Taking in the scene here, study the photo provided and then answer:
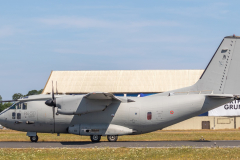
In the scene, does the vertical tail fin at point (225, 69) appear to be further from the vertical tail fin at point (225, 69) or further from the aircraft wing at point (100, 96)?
the aircraft wing at point (100, 96)

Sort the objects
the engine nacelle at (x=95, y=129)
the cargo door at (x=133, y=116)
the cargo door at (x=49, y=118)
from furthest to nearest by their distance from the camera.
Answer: the cargo door at (x=49, y=118)
the cargo door at (x=133, y=116)
the engine nacelle at (x=95, y=129)

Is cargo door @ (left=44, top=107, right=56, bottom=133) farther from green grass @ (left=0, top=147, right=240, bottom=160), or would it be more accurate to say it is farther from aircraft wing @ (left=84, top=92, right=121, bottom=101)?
green grass @ (left=0, top=147, right=240, bottom=160)

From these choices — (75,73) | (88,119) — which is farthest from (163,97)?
(75,73)

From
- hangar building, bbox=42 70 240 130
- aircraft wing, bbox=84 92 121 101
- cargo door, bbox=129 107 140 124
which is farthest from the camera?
hangar building, bbox=42 70 240 130

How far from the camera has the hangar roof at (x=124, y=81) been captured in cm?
6694

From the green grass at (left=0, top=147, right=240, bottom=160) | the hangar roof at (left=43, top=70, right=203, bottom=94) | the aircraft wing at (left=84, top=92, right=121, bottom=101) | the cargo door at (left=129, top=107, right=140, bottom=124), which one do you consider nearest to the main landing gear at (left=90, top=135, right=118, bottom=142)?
the cargo door at (left=129, top=107, right=140, bottom=124)

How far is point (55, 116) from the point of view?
89.2ft

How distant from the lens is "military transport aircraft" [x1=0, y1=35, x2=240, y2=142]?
26734 millimetres

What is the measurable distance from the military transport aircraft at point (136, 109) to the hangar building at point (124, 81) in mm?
37873

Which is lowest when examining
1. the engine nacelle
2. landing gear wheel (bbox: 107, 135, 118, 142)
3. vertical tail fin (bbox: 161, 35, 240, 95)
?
landing gear wheel (bbox: 107, 135, 118, 142)

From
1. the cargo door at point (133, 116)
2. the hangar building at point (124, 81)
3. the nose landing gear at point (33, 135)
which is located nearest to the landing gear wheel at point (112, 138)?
the cargo door at point (133, 116)

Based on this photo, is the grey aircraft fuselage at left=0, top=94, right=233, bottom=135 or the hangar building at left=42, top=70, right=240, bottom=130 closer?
the grey aircraft fuselage at left=0, top=94, right=233, bottom=135

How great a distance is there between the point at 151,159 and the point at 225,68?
43.5ft

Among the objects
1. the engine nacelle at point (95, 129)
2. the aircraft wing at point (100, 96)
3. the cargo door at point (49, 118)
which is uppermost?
the aircraft wing at point (100, 96)
